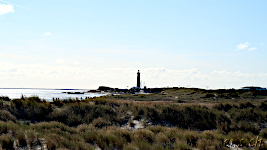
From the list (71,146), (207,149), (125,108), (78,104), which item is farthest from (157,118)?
(71,146)

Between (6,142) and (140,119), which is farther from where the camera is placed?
(140,119)

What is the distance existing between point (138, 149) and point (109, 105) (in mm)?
11502

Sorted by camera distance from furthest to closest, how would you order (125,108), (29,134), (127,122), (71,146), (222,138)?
1. (125,108)
2. (127,122)
3. (222,138)
4. (29,134)
5. (71,146)

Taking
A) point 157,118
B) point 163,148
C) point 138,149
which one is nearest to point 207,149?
point 163,148

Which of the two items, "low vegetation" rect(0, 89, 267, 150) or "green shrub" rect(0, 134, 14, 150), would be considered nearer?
"green shrub" rect(0, 134, 14, 150)

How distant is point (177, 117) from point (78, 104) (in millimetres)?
7606

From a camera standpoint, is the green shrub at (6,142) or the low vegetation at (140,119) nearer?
the green shrub at (6,142)

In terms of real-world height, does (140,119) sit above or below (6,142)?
below

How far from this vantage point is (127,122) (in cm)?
1850

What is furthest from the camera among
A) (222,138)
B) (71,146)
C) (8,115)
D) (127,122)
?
(127,122)

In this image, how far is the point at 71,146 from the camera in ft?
32.9

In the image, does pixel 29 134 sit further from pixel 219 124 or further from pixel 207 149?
pixel 219 124

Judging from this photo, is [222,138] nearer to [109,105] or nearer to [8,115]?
[109,105]

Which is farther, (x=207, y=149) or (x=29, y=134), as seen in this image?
(x=29, y=134)
